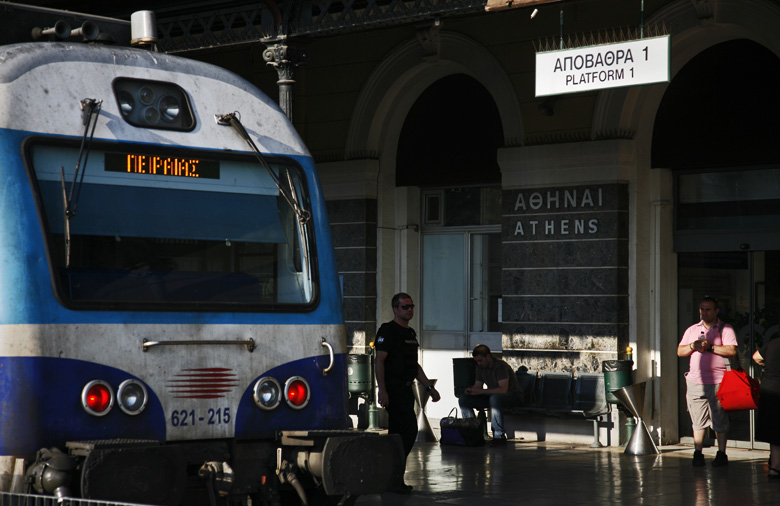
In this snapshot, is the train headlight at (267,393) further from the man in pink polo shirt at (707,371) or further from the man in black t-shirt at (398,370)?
the man in pink polo shirt at (707,371)

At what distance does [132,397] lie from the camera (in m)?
6.01

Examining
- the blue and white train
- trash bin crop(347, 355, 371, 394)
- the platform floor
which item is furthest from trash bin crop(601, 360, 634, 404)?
the blue and white train

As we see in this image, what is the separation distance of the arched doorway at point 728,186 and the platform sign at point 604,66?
324 cm

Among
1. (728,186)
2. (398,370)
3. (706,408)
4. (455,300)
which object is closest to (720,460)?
(706,408)

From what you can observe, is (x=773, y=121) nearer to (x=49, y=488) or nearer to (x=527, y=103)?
(x=527, y=103)

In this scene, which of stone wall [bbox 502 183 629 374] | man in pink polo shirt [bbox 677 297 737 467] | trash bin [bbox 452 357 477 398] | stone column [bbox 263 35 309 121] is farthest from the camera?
trash bin [bbox 452 357 477 398]

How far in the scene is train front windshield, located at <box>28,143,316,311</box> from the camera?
6051mm

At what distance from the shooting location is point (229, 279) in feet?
21.6

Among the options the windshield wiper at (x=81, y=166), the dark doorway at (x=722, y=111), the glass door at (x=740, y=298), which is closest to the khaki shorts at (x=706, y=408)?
the glass door at (x=740, y=298)

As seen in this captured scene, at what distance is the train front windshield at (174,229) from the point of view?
6051 mm

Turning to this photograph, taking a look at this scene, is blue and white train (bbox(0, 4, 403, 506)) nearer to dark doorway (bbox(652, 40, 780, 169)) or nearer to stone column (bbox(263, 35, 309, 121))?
stone column (bbox(263, 35, 309, 121))

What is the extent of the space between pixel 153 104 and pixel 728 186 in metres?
8.63

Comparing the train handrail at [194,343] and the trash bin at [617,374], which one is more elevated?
the train handrail at [194,343]

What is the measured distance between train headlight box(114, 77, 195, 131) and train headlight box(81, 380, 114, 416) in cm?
143
